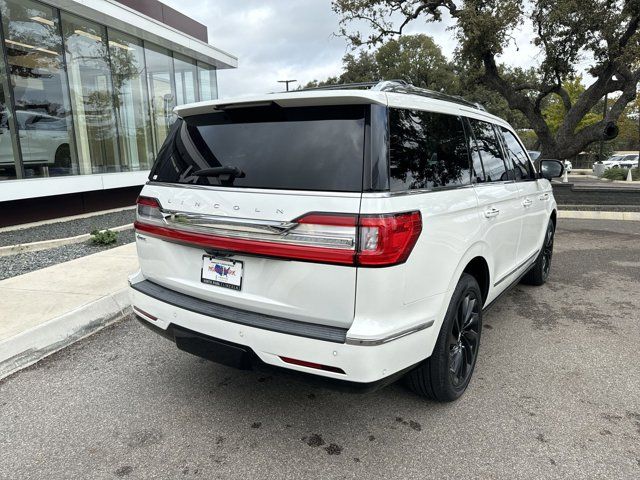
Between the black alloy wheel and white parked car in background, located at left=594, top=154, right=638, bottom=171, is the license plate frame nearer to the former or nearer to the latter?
the black alloy wheel

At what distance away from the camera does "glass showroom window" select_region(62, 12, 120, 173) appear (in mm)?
10398

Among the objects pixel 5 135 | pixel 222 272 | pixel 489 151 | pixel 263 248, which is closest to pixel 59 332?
pixel 222 272

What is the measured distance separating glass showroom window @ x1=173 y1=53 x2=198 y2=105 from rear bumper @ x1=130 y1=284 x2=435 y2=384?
A: 13.0 m

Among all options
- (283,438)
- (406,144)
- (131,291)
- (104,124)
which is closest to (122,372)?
(131,291)

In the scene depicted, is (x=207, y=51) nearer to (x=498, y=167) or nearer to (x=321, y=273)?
(x=498, y=167)

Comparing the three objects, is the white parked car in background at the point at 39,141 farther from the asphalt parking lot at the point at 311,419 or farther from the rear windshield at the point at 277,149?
the rear windshield at the point at 277,149

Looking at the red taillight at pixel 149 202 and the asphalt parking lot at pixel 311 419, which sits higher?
the red taillight at pixel 149 202

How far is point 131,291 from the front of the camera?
300cm

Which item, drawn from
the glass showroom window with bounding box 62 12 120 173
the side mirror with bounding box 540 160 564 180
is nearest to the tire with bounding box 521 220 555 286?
the side mirror with bounding box 540 160 564 180

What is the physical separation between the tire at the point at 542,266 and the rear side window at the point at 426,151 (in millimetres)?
2687

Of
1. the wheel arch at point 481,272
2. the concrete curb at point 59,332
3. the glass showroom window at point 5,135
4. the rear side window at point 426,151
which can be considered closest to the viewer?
the rear side window at point 426,151

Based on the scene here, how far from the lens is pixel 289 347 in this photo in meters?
2.21

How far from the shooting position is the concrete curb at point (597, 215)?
10.6 metres

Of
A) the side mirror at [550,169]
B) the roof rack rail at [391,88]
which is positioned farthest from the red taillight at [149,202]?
the side mirror at [550,169]
